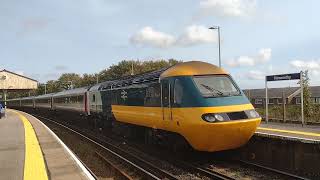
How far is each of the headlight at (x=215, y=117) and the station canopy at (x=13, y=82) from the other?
78.6m

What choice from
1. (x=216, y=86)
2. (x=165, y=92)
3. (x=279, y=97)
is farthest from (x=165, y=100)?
(x=279, y=97)

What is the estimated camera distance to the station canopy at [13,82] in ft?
278

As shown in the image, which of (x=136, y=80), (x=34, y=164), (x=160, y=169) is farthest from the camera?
(x=136, y=80)

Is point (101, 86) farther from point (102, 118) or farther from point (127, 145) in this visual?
point (127, 145)

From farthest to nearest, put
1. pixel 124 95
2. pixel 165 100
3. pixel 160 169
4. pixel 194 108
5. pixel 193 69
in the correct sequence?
1. pixel 124 95
2. pixel 165 100
3. pixel 193 69
4. pixel 160 169
5. pixel 194 108

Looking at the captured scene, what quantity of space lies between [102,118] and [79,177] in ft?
49.3

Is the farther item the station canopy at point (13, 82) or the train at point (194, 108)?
the station canopy at point (13, 82)

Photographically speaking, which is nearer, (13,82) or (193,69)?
(193,69)

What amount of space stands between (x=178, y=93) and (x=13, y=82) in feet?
263

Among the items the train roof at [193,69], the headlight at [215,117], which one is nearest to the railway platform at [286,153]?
the headlight at [215,117]

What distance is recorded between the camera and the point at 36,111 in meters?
68.2

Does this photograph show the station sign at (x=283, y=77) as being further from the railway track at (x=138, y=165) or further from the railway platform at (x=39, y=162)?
the railway platform at (x=39, y=162)

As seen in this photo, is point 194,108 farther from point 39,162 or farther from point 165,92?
point 39,162

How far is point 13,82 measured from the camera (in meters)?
87.4
